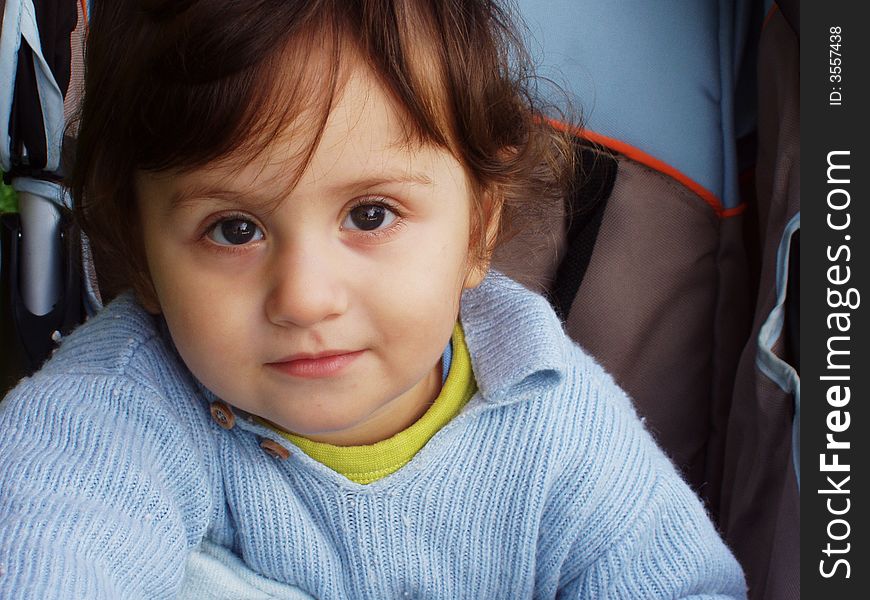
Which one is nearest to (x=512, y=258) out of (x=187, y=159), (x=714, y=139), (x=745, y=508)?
(x=714, y=139)

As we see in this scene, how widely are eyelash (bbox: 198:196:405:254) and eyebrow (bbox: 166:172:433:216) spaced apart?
2cm

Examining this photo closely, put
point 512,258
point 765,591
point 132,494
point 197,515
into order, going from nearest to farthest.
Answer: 1. point 132,494
2. point 197,515
3. point 765,591
4. point 512,258

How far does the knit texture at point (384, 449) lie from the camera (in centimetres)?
122

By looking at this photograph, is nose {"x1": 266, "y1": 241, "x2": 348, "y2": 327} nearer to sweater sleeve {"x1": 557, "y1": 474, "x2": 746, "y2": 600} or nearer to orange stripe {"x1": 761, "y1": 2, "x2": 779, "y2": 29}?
sweater sleeve {"x1": 557, "y1": 474, "x2": 746, "y2": 600}

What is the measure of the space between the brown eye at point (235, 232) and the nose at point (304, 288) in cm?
4

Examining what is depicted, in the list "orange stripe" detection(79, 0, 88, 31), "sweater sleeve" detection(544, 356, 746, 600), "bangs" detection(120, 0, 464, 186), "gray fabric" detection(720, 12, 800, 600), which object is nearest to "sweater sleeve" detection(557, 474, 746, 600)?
"sweater sleeve" detection(544, 356, 746, 600)

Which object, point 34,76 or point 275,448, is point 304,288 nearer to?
point 275,448

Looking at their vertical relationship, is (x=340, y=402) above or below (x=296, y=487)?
above

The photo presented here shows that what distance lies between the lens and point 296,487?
1.23 meters

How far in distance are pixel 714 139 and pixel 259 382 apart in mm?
809

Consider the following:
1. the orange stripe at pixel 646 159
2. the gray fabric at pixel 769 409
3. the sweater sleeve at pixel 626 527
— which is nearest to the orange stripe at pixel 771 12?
the gray fabric at pixel 769 409

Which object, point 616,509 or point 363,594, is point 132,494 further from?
point 616,509

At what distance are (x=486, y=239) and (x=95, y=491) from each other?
503 millimetres

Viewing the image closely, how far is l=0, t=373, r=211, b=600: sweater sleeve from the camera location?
99 cm
